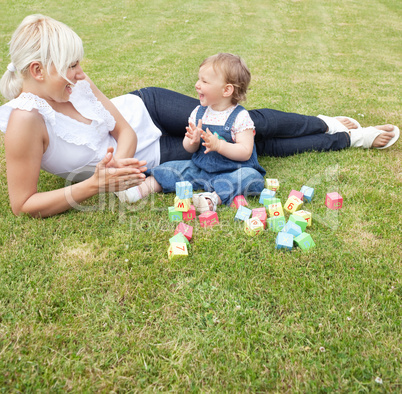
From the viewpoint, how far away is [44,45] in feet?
8.27

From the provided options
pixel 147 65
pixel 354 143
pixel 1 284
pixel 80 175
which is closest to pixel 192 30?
pixel 147 65

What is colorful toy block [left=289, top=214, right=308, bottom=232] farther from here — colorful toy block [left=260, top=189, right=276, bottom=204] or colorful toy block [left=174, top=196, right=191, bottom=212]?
colorful toy block [left=174, top=196, right=191, bottom=212]

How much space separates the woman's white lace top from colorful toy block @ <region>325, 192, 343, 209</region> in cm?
177

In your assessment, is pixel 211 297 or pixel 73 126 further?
pixel 73 126

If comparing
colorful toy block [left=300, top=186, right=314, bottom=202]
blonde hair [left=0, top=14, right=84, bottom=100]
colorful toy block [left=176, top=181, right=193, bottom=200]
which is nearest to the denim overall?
colorful toy block [left=176, top=181, right=193, bottom=200]

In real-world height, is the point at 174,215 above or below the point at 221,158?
below

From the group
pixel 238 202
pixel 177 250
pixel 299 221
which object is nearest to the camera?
pixel 177 250

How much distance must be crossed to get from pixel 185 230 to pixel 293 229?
795mm

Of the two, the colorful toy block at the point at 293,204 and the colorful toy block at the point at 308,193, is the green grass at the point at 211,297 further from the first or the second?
the colorful toy block at the point at 293,204

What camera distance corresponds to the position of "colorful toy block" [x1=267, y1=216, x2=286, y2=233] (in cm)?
294

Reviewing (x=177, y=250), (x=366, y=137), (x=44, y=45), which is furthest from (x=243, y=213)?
(x=366, y=137)

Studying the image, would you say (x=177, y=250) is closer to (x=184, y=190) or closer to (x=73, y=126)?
(x=184, y=190)

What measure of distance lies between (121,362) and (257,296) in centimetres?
88

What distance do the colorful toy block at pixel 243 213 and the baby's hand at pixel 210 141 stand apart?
0.56 meters
